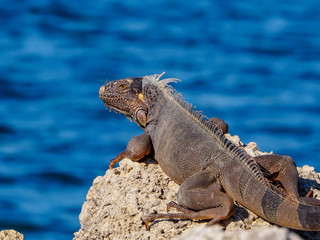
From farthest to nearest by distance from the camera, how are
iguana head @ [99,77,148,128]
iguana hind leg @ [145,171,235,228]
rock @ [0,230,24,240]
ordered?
iguana head @ [99,77,148,128] → rock @ [0,230,24,240] → iguana hind leg @ [145,171,235,228]

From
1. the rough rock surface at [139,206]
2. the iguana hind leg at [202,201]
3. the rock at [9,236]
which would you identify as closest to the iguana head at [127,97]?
the rough rock surface at [139,206]

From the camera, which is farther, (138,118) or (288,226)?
(138,118)

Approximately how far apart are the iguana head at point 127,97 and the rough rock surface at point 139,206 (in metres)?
0.75

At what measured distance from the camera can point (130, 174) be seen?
5.69 metres

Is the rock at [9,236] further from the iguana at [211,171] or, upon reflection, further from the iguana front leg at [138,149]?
the iguana at [211,171]

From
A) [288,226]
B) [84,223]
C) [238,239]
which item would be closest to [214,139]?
[288,226]

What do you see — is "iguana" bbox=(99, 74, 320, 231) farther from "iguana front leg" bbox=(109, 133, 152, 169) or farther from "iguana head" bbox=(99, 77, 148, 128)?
"iguana head" bbox=(99, 77, 148, 128)

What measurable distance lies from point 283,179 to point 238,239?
2.33 metres

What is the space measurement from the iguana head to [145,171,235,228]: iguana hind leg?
1.59 m

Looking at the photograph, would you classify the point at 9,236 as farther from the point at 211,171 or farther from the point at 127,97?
the point at 211,171

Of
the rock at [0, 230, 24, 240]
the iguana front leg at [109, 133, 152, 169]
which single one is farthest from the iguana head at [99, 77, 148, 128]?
the rock at [0, 230, 24, 240]

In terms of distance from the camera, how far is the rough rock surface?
4809 mm

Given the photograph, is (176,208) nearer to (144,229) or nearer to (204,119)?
(144,229)

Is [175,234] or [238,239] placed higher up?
[175,234]
